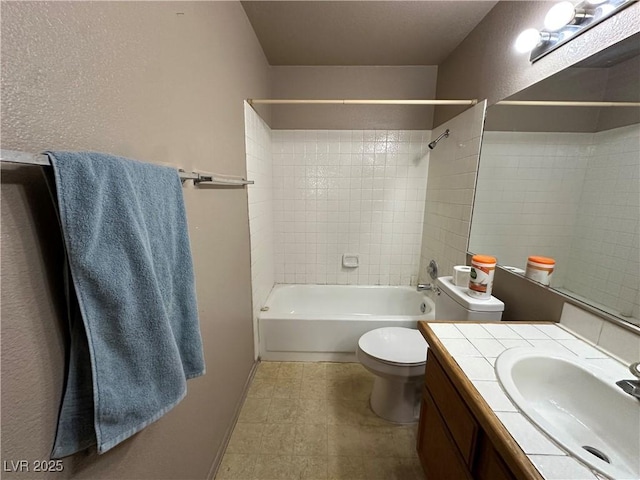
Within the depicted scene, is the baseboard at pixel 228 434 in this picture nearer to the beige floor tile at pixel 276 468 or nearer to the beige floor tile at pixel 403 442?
the beige floor tile at pixel 276 468

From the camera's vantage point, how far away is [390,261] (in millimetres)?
2539

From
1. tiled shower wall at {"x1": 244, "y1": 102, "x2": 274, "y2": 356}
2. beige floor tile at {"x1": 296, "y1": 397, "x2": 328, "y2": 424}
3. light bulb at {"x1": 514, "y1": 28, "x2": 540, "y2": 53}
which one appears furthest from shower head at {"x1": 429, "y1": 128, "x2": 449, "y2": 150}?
beige floor tile at {"x1": 296, "y1": 397, "x2": 328, "y2": 424}

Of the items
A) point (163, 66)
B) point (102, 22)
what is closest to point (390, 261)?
point (163, 66)

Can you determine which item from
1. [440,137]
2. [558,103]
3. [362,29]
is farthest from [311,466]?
[362,29]

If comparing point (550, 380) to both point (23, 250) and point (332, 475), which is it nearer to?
point (332, 475)

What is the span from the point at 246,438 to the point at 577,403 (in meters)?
1.48

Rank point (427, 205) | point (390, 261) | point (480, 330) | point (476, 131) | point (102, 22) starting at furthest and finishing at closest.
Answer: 1. point (390, 261)
2. point (427, 205)
3. point (476, 131)
4. point (480, 330)
5. point (102, 22)

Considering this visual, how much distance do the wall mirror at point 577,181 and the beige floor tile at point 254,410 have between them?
164 cm

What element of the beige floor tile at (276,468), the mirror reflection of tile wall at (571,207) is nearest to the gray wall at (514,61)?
the mirror reflection of tile wall at (571,207)

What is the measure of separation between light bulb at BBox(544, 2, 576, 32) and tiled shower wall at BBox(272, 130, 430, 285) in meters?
1.29

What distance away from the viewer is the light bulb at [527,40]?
3.75 ft

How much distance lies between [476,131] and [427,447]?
5.66 ft

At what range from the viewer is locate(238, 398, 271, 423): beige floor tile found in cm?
152

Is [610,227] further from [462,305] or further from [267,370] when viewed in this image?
[267,370]
